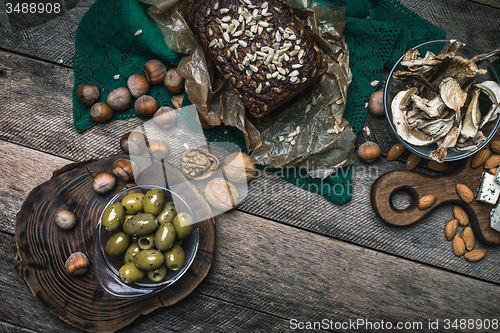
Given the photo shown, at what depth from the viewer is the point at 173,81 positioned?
1484mm

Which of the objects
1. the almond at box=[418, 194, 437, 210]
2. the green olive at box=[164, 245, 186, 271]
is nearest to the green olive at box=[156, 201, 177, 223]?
the green olive at box=[164, 245, 186, 271]

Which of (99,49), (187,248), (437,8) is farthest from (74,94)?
(437,8)

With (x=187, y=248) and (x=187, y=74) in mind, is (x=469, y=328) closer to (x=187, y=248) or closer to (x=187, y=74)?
(x=187, y=248)

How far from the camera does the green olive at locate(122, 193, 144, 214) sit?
4.22 ft

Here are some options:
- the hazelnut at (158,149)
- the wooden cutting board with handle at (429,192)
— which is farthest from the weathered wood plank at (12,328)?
the wooden cutting board with handle at (429,192)

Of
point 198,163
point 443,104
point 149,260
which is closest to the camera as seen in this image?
point 149,260

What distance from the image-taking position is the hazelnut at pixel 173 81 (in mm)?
1484

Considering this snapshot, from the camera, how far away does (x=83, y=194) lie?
1.42m

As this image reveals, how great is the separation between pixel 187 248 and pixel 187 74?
821 millimetres

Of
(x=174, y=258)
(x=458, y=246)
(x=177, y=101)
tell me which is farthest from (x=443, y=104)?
(x=174, y=258)

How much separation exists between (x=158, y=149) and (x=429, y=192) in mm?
1358

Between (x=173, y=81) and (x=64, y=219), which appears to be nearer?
(x=64, y=219)

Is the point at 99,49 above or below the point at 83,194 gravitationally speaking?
above

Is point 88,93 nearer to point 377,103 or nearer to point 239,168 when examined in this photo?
point 239,168
